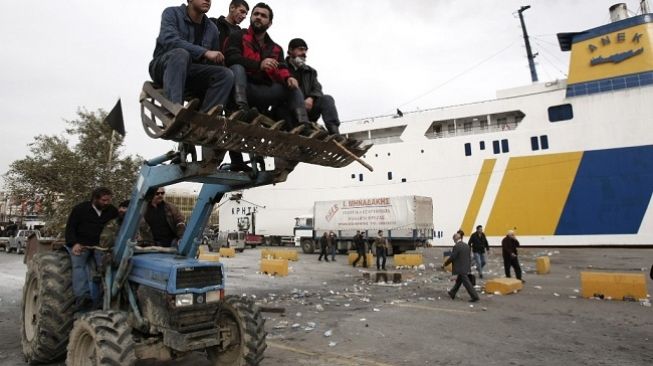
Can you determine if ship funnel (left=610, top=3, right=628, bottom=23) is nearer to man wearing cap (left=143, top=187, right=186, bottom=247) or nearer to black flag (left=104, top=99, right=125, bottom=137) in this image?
black flag (left=104, top=99, right=125, bottom=137)

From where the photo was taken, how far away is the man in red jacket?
12.6 feet

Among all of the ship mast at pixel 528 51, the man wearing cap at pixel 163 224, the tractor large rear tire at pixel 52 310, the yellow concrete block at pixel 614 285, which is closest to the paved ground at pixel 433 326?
the yellow concrete block at pixel 614 285

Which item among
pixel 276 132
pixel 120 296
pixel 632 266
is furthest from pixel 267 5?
pixel 632 266

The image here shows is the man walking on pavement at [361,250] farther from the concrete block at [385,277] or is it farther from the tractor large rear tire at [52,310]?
the tractor large rear tire at [52,310]

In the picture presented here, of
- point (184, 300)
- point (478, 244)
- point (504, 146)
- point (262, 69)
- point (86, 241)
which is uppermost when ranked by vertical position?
point (504, 146)

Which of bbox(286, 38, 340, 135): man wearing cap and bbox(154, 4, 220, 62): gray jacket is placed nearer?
bbox(154, 4, 220, 62): gray jacket

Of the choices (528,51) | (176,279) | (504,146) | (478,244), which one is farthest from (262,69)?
(528,51)

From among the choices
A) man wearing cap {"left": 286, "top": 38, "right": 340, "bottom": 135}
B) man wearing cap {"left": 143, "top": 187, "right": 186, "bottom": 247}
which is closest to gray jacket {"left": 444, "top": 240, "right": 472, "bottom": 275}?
man wearing cap {"left": 286, "top": 38, "right": 340, "bottom": 135}

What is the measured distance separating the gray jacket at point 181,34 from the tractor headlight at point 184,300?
2308 mm

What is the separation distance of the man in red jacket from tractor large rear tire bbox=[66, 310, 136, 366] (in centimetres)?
247

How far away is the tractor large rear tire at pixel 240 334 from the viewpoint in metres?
4.00

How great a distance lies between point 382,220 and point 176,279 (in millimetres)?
21793

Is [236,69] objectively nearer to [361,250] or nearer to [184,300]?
[184,300]

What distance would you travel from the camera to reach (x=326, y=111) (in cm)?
433
